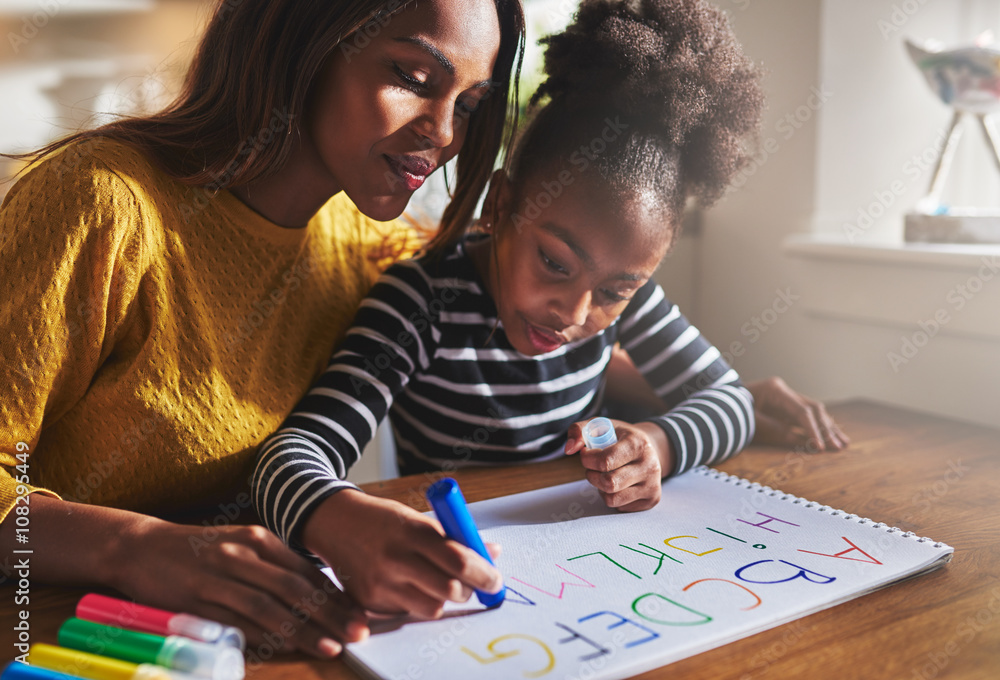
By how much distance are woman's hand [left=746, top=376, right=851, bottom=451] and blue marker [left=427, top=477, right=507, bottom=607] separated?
1.66 ft

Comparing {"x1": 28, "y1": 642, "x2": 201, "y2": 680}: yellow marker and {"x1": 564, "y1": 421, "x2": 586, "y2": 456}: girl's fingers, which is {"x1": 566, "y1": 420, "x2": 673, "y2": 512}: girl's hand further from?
{"x1": 28, "y1": 642, "x2": 201, "y2": 680}: yellow marker

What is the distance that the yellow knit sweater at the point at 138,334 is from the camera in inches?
23.8

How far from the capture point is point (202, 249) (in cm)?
73

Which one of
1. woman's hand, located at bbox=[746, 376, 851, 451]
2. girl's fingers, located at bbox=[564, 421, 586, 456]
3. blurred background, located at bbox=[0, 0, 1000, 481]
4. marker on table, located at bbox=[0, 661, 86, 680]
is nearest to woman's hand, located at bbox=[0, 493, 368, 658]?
marker on table, located at bbox=[0, 661, 86, 680]

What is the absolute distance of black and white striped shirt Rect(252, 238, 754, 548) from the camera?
0.76 m

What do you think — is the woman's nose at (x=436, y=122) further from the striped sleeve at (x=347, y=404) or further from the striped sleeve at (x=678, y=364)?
the striped sleeve at (x=678, y=364)

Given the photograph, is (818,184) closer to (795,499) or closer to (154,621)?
(795,499)

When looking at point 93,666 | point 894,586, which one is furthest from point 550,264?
point 93,666

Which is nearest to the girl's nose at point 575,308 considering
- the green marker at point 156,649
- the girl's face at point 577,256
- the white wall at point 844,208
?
the girl's face at point 577,256

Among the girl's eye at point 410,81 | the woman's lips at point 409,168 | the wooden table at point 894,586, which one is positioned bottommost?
the wooden table at point 894,586

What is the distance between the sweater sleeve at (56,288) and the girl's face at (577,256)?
342mm

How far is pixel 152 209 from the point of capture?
0.68m

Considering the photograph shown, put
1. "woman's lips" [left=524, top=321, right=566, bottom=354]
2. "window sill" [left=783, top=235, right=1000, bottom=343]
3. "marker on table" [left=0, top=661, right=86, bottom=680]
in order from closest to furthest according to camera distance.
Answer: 1. "marker on table" [left=0, top=661, right=86, bottom=680]
2. "woman's lips" [left=524, top=321, right=566, bottom=354]
3. "window sill" [left=783, top=235, right=1000, bottom=343]

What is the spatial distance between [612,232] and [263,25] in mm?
352
